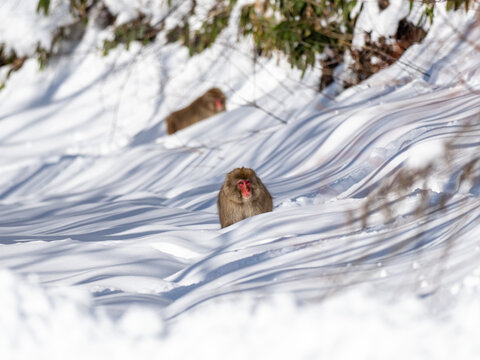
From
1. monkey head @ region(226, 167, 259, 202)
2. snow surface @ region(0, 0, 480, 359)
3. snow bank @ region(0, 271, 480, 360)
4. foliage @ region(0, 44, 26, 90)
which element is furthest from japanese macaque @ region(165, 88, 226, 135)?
snow bank @ region(0, 271, 480, 360)

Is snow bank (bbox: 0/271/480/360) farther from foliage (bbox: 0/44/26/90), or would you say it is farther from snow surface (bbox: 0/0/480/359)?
foliage (bbox: 0/44/26/90)

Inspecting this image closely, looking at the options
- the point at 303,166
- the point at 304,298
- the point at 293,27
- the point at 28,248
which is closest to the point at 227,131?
the point at 293,27

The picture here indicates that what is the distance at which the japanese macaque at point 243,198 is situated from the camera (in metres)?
5.20

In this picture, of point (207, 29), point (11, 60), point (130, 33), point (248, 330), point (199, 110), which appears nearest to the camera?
point (248, 330)

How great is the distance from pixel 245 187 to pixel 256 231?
894 mm

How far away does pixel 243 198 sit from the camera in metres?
5.20

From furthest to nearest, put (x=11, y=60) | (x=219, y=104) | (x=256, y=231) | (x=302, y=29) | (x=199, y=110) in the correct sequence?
1. (x=11, y=60)
2. (x=199, y=110)
3. (x=219, y=104)
4. (x=302, y=29)
5. (x=256, y=231)

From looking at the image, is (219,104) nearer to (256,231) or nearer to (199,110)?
(199,110)

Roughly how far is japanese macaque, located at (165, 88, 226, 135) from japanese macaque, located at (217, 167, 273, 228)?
581 centimetres

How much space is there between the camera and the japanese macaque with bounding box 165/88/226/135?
11055 millimetres

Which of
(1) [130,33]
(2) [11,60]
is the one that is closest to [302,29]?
(1) [130,33]

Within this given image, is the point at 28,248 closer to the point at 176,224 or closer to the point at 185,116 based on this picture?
the point at 176,224

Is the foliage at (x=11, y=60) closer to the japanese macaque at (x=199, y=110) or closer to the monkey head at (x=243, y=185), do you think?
the japanese macaque at (x=199, y=110)

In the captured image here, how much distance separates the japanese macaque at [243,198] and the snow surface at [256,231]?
25cm
